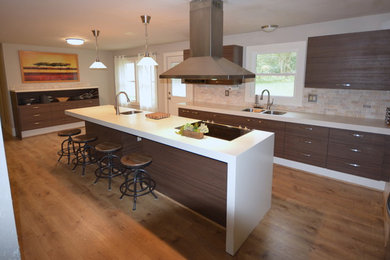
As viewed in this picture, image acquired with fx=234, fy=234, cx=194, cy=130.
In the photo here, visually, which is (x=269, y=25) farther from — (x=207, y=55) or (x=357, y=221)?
(x=357, y=221)

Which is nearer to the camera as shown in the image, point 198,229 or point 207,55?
point 198,229

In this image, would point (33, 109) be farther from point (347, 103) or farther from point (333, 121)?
point (347, 103)

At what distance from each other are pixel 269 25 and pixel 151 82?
394cm

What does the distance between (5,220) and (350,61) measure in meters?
4.04

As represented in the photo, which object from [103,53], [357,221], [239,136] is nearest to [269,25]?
[239,136]

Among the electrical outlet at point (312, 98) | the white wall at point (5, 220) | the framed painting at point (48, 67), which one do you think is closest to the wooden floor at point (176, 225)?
the electrical outlet at point (312, 98)

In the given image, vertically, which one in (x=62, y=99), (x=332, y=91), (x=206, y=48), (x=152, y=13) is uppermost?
(x=152, y=13)

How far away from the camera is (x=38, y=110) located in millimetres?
6039

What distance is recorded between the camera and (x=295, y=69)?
4.27 metres

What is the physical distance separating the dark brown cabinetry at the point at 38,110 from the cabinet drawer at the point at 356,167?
21.0 ft

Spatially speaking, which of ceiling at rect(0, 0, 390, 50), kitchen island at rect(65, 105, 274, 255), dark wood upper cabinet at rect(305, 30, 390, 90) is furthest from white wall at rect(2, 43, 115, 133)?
dark wood upper cabinet at rect(305, 30, 390, 90)

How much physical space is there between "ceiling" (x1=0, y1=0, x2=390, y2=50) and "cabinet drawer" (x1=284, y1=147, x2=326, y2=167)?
6.79 ft

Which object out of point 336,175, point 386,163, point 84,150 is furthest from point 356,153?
point 84,150

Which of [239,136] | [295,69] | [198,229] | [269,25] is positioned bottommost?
[198,229]
